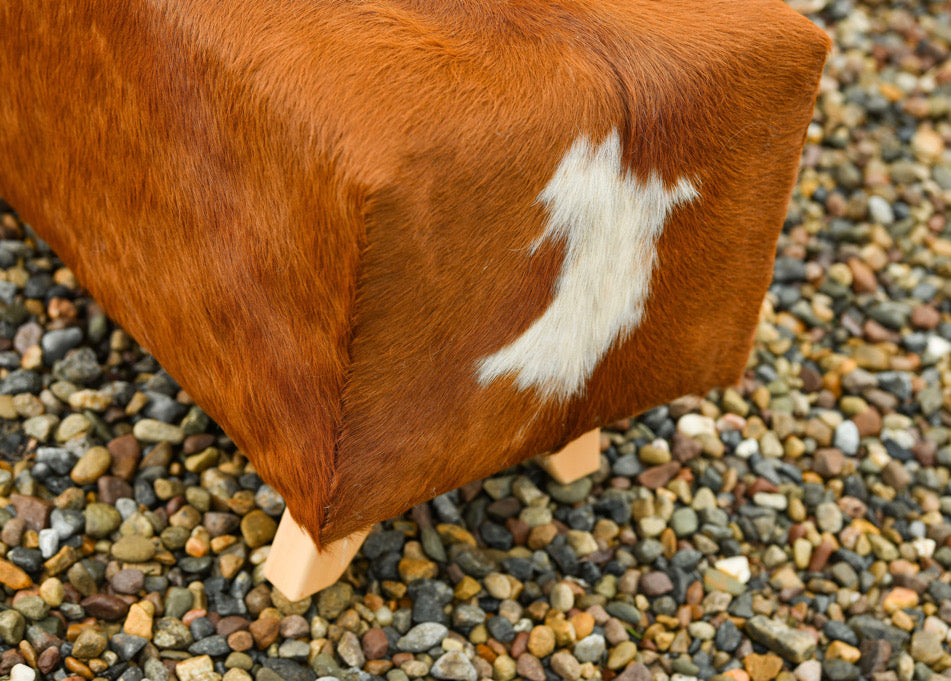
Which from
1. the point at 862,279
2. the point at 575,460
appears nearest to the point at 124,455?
the point at 575,460

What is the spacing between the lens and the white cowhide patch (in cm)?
119

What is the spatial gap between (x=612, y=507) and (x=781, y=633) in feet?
1.13

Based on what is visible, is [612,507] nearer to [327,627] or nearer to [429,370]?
[327,627]

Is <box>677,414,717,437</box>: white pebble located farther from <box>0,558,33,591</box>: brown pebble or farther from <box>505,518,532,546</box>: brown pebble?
<box>0,558,33,591</box>: brown pebble

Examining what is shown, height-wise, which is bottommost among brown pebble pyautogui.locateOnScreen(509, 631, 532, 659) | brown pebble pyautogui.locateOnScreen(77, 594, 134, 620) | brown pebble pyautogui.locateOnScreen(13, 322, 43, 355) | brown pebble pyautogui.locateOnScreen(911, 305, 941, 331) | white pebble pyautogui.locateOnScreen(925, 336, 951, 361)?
brown pebble pyautogui.locateOnScreen(509, 631, 532, 659)

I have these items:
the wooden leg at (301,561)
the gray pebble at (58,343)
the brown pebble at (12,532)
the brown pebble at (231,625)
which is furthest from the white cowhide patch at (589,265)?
the gray pebble at (58,343)

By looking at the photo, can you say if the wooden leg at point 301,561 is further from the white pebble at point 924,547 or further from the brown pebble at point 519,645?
the white pebble at point 924,547

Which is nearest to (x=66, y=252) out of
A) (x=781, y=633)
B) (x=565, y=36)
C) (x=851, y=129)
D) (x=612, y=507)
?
(x=565, y=36)

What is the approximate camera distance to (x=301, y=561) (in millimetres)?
1408

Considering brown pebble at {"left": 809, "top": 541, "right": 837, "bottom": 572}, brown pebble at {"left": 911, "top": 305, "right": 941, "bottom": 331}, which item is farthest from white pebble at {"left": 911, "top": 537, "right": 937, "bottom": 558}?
brown pebble at {"left": 911, "top": 305, "right": 941, "bottom": 331}

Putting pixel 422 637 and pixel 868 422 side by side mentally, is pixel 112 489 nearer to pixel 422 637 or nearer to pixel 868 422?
pixel 422 637

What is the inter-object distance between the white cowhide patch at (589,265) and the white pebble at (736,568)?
55cm

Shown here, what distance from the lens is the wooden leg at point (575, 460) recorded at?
1.72m

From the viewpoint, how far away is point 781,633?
1617mm
